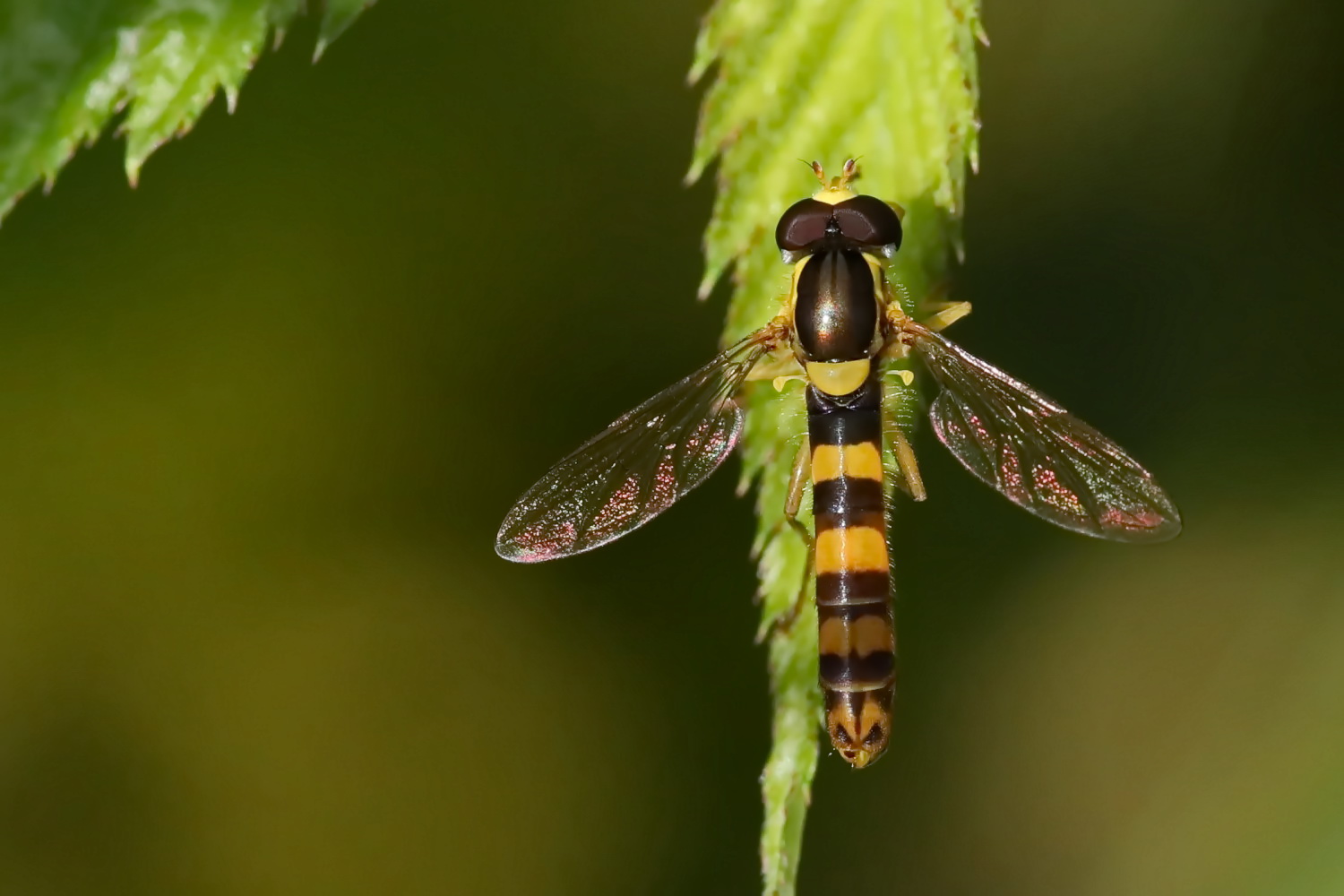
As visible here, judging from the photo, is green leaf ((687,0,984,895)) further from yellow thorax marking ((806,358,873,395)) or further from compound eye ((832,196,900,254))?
yellow thorax marking ((806,358,873,395))

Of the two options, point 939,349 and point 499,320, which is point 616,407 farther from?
point 939,349

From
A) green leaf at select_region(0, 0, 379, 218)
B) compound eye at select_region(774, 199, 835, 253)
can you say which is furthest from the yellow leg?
green leaf at select_region(0, 0, 379, 218)

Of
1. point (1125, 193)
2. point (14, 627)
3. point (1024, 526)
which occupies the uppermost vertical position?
point (1125, 193)

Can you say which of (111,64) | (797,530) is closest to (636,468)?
(797,530)

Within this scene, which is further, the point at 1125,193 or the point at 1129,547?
the point at 1129,547

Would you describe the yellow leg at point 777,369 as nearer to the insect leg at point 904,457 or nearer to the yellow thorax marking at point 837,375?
the yellow thorax marking at point 837,375

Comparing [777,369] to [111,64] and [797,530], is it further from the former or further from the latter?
[111,64]

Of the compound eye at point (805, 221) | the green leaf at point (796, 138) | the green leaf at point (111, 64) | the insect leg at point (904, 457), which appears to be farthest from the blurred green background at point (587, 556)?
the green leaf at point (111, 64)

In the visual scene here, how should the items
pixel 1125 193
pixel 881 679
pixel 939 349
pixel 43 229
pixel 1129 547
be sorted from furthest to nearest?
pixel 1129 547 < pixel 1125 193 < pixel 43 229 < pixel 939 349 < pixel 881 679

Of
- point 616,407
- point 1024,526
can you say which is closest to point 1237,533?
point 1024,526
